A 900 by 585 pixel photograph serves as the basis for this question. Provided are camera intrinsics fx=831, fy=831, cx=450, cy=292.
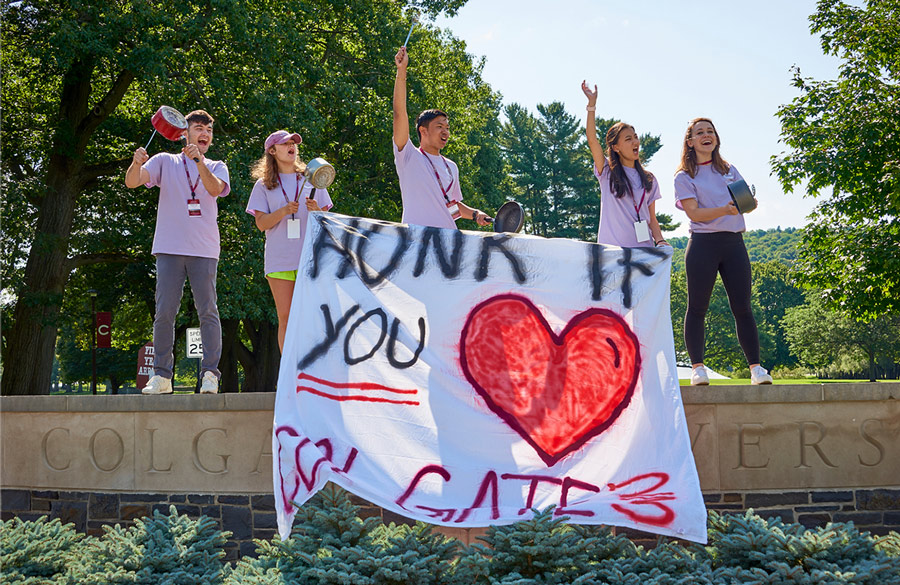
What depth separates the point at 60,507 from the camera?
6066 mm

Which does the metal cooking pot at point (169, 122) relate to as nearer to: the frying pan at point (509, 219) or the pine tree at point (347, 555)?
the frying pan at point (509, 219)

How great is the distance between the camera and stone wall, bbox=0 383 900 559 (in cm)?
558

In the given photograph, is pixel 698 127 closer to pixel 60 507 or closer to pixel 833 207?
pixel 60 507

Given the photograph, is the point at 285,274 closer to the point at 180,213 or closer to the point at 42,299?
the point at 180,213

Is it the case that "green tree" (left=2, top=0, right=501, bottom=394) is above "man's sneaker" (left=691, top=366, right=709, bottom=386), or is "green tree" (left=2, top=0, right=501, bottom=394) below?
above

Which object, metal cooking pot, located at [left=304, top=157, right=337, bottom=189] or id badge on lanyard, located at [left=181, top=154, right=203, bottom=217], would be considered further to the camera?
id badge on lanyard, located at [left=181, top=154, right=203, bottom=217]

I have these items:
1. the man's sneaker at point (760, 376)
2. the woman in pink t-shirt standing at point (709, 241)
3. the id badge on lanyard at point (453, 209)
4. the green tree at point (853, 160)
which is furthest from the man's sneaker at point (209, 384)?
the green tree at point (853, 160)

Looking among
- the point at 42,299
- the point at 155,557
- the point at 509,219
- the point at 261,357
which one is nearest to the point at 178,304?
the point at 155,557

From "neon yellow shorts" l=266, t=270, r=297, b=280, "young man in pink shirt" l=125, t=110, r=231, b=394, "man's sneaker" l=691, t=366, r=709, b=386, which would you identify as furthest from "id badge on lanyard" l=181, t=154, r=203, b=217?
"man's sneaker" l=691, t=366, r=709, b=386

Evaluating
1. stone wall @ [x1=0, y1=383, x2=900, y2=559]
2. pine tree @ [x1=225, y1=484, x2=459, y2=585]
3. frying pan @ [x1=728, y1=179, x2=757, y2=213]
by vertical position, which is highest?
frying pan @ [x1=728, y1=179, x2=757, y2=213]

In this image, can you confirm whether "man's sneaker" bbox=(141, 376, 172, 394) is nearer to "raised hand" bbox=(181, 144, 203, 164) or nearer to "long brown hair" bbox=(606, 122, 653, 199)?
"raised hand" bbox=(181, 144, 203, 164)

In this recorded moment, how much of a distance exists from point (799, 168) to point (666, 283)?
1580cm

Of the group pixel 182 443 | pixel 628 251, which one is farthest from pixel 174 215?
pixel 628 251

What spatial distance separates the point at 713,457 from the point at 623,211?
5.92 feet
